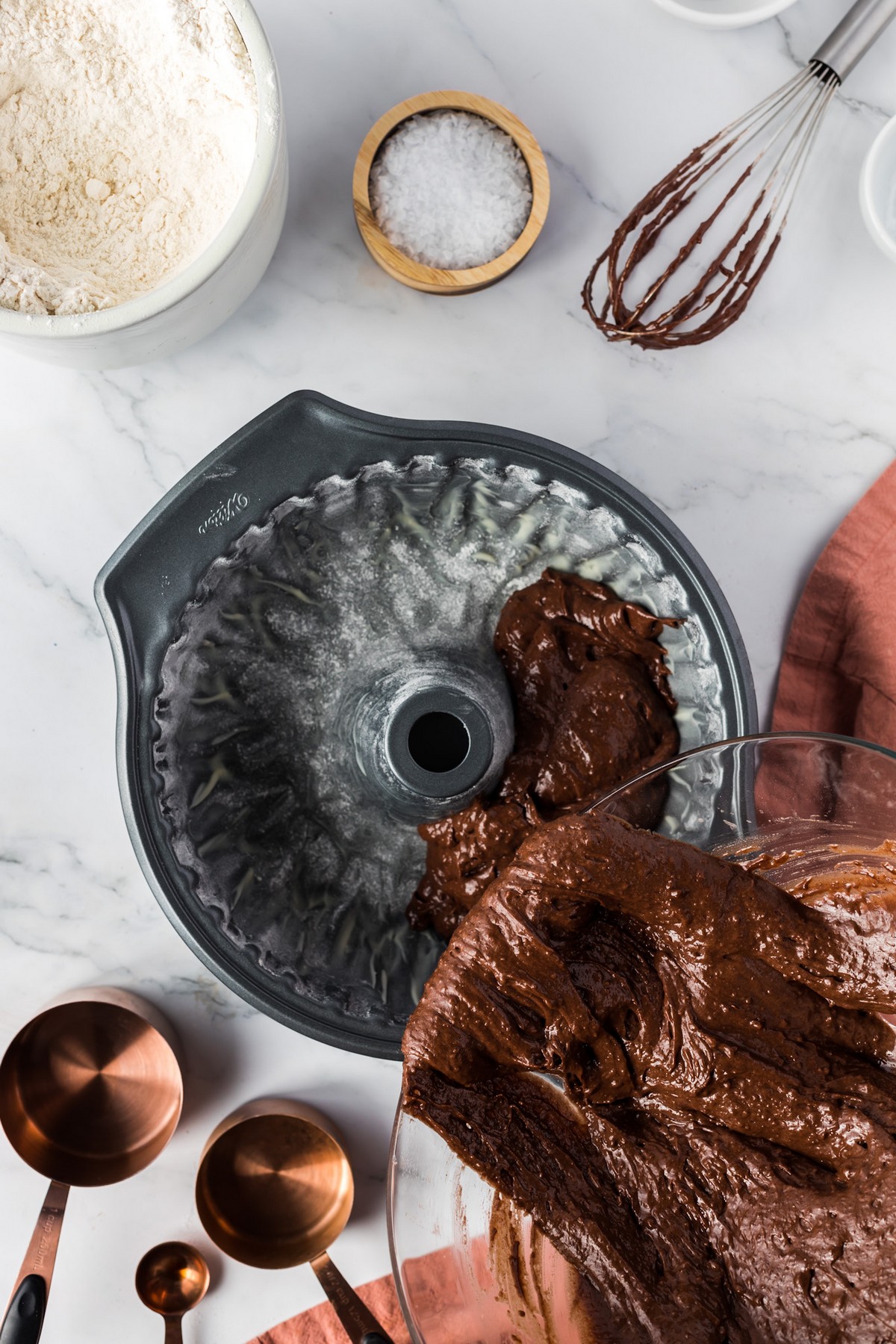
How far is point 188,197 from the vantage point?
78cm

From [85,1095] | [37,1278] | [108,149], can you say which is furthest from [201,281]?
[37,1278]

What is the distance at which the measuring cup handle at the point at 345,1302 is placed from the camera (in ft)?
2.95

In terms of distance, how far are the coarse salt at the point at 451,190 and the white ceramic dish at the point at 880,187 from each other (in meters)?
0.29

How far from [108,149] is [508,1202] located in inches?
31.5

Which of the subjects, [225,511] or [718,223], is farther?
[718,223]

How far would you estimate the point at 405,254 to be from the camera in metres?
0.84

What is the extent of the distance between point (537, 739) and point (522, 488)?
21 cm

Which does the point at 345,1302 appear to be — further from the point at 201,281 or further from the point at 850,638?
the point at 201,281

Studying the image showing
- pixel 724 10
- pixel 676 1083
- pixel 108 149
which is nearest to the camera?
pixel 676 1083

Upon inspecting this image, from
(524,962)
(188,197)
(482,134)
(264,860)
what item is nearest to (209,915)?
(264,860)

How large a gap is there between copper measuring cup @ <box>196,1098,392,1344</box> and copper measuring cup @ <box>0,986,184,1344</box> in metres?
0.06

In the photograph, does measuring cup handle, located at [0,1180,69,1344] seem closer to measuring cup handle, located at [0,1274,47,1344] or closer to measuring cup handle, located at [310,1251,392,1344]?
measuring cup handle, located at [0,1274,47,1344]

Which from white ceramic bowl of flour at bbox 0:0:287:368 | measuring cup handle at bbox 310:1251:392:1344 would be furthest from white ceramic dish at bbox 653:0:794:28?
measuring cup handle at bbox 310:1251:392:1344

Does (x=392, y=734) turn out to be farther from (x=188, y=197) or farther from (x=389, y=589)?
(x=188, y=197)
